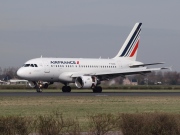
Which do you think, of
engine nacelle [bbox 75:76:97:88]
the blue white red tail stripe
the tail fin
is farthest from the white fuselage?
the blue white red tail stripe

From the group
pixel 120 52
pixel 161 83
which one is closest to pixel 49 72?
pixel 120 52

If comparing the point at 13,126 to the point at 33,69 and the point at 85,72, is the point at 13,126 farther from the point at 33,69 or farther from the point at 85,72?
the point at 85,72

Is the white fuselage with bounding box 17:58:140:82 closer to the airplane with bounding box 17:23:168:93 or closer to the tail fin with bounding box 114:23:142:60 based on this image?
the airplane with bounding box 17:23:168:93

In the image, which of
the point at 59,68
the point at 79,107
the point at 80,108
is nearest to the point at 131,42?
the point at 59,68

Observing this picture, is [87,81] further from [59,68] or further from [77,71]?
[77,71]

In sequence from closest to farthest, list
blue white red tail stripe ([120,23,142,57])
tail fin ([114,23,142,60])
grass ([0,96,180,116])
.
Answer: grass ([0,96,180,116])
tail fin ([114,23,142,60])
blue white red tail stripe ([120,23,142,57])

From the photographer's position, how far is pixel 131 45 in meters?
80.9

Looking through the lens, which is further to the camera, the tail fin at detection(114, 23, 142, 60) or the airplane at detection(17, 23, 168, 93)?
the tail fin at detection(114, 23, 142, 60)

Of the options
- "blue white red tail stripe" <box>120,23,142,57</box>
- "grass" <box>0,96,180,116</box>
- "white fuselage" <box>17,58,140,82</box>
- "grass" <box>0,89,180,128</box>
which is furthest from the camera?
"blue white red tail stripe" <box>120,23,142,57</box>

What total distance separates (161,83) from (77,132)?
98.4 meters

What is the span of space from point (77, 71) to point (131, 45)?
12657mm

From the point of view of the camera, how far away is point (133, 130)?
17.3 m

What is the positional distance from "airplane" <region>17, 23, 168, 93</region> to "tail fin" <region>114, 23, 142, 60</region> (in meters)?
1.08

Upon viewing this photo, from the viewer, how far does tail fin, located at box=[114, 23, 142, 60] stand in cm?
7932
